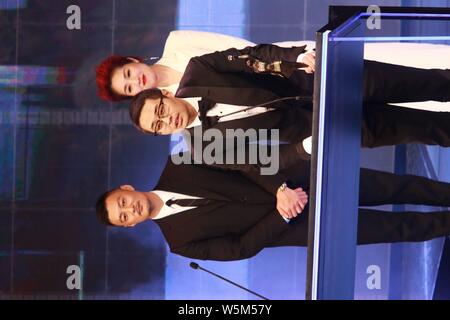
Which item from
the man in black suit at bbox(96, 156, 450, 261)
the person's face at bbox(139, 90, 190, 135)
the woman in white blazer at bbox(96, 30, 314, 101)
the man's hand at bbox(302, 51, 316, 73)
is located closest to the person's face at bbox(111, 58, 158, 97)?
the woman in white blazer at bbox(96, 30, 314, 101)

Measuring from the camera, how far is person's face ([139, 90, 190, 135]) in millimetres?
2619

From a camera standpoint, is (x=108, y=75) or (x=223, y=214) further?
(x=223, y=214)

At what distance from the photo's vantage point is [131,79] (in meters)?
2.71

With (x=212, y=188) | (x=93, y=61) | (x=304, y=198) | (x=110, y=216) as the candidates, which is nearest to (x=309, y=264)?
(x=304, y=198)

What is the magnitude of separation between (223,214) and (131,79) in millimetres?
638

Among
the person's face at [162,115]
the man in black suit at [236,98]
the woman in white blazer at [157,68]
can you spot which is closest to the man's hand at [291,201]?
the man in black suit at [236,98]

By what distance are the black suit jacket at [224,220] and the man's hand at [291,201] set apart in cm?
10

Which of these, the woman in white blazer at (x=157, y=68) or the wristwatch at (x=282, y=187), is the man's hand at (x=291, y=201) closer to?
the wristwatch at (x=282, y=187)

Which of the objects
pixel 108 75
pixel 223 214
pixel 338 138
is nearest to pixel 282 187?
pixel 223 214

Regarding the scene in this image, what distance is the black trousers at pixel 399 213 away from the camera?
260cm

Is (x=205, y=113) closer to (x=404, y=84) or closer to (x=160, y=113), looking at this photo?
(x=160, y=113)

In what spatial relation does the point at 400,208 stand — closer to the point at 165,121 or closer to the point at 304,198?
the point at 304,198

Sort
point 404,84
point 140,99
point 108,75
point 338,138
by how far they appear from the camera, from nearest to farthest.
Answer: point 338,138 < point 404,84 < point 140,99 < point 108,75

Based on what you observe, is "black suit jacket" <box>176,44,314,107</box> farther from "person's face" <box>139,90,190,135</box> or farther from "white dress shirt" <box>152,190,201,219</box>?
"white dress shirt" <box>152,190,201,219</box>
